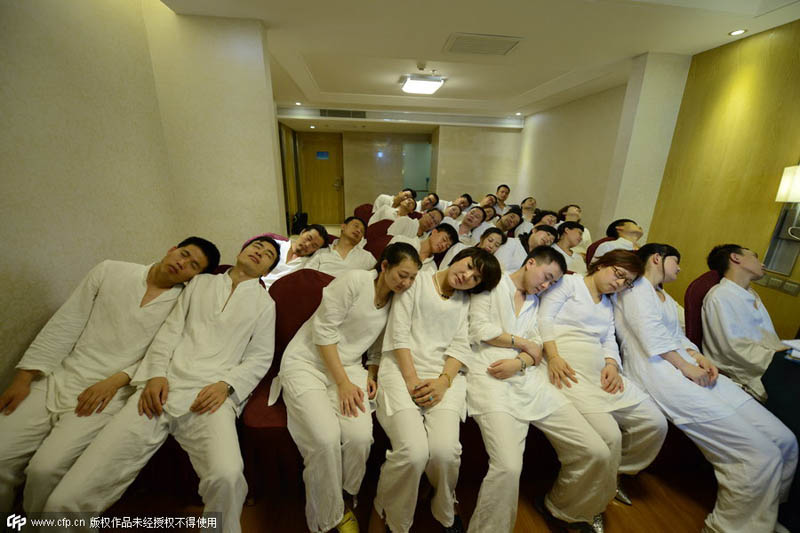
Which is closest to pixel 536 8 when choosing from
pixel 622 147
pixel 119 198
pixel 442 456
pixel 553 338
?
pixel 622 147

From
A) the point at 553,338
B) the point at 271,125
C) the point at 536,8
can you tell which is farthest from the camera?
the point at 271,125

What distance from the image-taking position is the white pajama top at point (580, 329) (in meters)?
1.65

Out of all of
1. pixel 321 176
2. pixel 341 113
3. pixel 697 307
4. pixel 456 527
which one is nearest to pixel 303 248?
pixel 456 527

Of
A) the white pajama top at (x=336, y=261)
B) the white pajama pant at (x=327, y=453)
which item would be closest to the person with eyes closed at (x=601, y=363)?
the white pajama pant at (x=327, y=453)

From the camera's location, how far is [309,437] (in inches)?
49.5

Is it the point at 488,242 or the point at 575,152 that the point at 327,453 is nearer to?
the point at 488,242

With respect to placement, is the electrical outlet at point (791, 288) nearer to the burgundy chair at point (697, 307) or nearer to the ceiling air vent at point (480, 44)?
the burgundy chair at point (697, 307)

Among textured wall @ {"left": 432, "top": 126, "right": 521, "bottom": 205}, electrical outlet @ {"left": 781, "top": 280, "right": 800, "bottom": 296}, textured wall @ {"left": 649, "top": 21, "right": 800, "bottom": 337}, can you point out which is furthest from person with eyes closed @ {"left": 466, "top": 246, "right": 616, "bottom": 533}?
textured wall @ {"left": 432, "top": 126, "right": 521, "bottom": 205}

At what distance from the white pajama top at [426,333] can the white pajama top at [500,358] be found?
0.07 metres

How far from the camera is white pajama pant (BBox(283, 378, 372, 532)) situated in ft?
4.06

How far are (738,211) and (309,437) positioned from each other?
4299mm

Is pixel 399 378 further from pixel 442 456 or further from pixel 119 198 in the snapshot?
pixel 119 198

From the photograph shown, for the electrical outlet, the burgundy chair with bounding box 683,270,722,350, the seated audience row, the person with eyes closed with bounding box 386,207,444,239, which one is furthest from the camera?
the person with eyes closed with bounding box 386,207,444,239

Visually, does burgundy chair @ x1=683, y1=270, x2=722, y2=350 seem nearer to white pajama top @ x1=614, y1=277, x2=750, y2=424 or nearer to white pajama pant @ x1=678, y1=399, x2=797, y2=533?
white pajama top @ x1=614, y1=277, x2=750, y2=424
